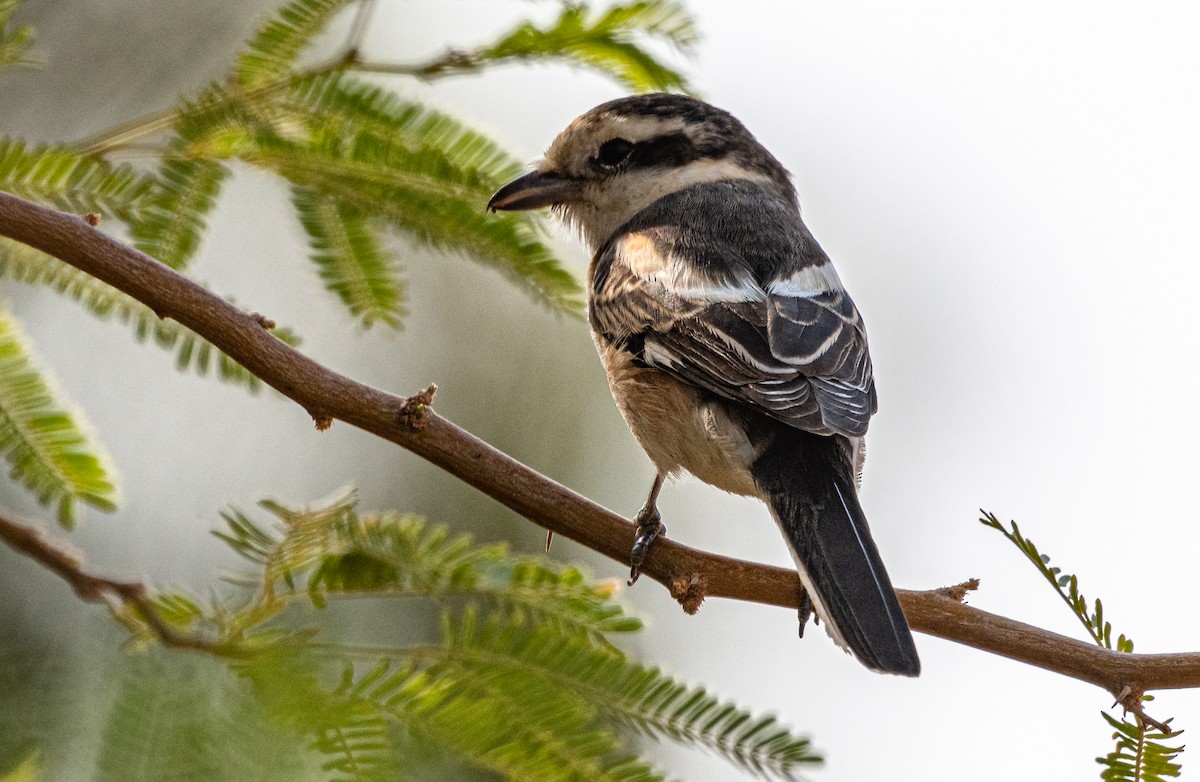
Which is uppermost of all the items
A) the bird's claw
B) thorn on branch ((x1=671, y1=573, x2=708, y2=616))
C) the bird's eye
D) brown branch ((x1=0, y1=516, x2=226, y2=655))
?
the bird's eye

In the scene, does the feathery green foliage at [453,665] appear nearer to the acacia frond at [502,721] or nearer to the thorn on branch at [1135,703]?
the acacia frond at [502,721]

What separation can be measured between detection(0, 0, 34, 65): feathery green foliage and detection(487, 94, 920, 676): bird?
1.00 m

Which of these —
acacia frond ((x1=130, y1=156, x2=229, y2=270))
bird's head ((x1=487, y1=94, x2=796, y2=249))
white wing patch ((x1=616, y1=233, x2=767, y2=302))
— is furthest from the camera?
bird's head ((x1=487, y1=94, x2=796, y2=249))

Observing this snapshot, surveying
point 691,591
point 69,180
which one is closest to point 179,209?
point 69,180

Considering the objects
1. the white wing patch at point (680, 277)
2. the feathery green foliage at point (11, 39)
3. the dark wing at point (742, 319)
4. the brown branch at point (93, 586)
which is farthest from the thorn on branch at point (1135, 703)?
the feathery green foliage at point (11, 39)

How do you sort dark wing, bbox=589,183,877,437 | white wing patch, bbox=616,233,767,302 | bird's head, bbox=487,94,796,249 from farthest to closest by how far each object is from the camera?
1. bird's head, bbox=487,94,796,249
2. white wing patch, bbox=616,233,767,302
3. dark wing, bbox=589,183,877,437

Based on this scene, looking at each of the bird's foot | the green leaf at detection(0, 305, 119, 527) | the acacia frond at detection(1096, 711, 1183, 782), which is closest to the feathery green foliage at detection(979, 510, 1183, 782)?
the acacia frond at detection(1096, 711, 1183, 782)

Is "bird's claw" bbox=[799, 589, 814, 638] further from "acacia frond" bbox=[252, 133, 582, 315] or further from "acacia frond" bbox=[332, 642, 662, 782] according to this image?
"acacia frond" bbox=[252, 133, 582, 315]

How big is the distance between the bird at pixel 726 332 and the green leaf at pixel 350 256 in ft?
0.94

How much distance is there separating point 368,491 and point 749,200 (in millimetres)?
2510

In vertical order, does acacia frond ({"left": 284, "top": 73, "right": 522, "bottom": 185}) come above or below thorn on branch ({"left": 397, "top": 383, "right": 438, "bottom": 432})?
above

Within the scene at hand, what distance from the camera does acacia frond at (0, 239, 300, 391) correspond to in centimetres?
248

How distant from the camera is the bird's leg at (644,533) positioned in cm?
253

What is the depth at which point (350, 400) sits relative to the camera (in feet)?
7.26
